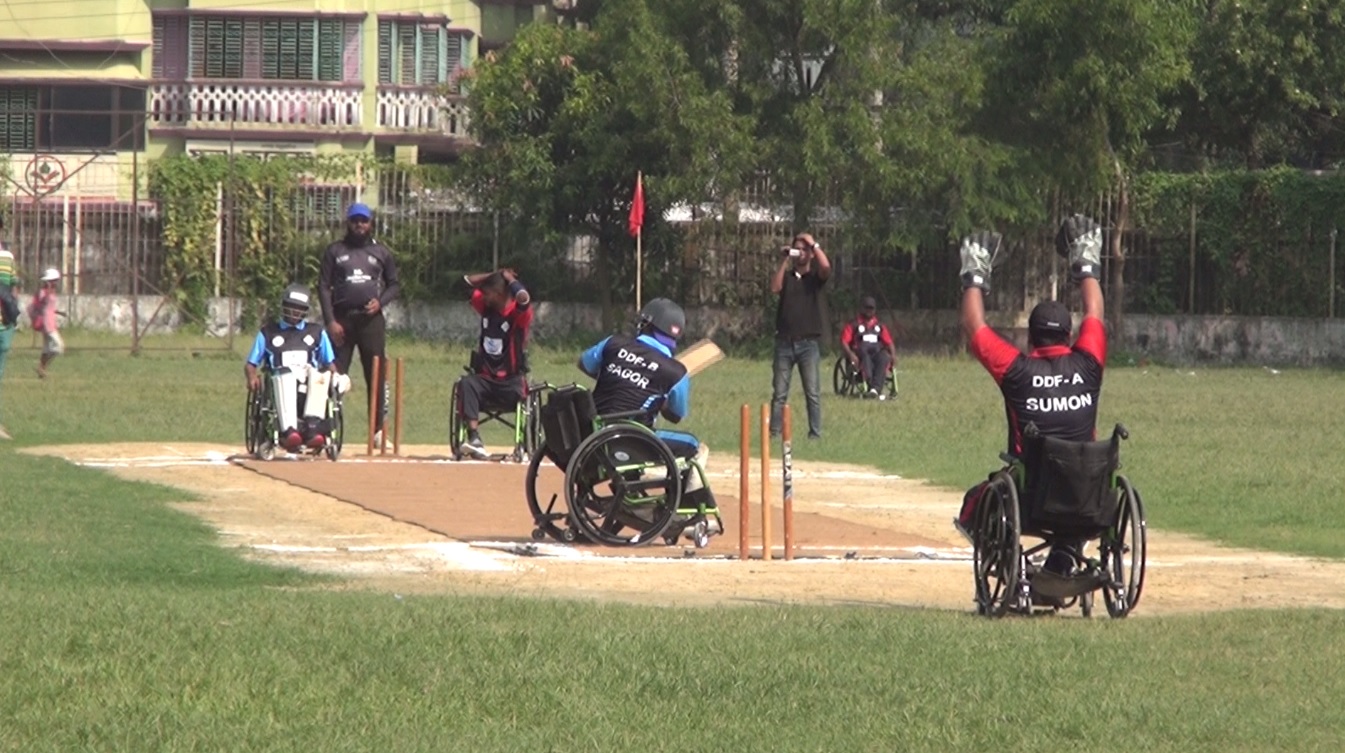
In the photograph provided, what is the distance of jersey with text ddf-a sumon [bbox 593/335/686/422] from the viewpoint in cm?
1452

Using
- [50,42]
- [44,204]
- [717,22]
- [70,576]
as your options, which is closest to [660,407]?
[70,576]

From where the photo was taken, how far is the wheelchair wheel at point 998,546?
1089cm

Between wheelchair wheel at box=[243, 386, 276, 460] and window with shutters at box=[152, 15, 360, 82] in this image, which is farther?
window with shutters at box=[152, 15, 360, 82]

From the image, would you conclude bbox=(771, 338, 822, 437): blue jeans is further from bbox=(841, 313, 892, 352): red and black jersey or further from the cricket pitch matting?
bbox=(841, 313, 892, 352): red and black jersey

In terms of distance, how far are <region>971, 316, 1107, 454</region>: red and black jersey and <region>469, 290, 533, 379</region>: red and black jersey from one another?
947cm

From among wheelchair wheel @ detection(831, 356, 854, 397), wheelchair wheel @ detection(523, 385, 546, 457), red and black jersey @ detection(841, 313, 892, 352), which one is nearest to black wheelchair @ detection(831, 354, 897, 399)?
wheelchair wheel @ detection(831, 356, 854, 397)

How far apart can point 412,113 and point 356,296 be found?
33.3m

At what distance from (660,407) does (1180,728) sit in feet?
22.3

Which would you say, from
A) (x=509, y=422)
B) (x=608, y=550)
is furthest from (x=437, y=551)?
(x=509, y=422)

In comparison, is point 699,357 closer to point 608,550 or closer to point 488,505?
point 608,550

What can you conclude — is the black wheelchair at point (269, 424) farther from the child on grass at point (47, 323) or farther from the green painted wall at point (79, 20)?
the green painted wall at point (79, 20)

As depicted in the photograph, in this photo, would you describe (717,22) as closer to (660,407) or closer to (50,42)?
(50,42)

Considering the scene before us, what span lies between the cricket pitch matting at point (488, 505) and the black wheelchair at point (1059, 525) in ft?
9.56

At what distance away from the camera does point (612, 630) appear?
32.2 feet
